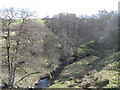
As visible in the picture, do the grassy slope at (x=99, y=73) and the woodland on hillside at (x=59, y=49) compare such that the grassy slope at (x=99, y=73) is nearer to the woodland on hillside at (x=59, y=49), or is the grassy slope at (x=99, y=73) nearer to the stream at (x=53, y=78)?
the woodland on hillside at (x=59, y=49)

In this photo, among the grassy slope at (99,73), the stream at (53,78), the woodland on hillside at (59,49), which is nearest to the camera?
the grassy slope at (99,73)

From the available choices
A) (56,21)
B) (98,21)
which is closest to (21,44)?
(98,21)

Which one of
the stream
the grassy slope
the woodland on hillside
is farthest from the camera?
the stream

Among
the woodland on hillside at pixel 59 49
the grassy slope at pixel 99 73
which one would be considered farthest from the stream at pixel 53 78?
the grassy slope at pixel 99 73

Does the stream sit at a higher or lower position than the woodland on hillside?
lower

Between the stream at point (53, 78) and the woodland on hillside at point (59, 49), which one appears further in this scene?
the stream at point (53, 78)

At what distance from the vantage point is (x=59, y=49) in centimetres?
4106

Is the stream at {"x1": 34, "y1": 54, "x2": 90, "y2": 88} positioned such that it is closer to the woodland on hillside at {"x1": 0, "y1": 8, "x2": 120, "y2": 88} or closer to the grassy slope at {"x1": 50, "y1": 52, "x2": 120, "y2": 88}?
the woodland on hillside at {"x1": 0, "y1": 8, "x2": 120, "y2": 88}

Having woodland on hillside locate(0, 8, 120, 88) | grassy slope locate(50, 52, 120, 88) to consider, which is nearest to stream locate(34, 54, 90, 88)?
woodland on hillside locate(0, 8, 120, 88)

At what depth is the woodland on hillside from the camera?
2042 centimetres

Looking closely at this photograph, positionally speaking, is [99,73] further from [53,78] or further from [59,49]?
[59,49]

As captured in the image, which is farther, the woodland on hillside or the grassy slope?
the woodland on hillside

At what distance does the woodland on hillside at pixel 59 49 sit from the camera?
2042 cm

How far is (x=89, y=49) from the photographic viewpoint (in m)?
44.5
